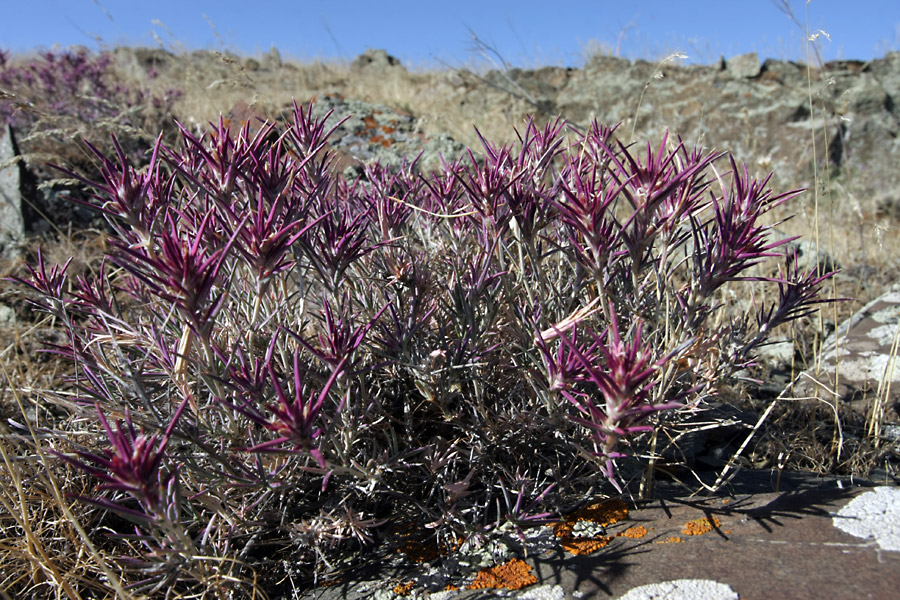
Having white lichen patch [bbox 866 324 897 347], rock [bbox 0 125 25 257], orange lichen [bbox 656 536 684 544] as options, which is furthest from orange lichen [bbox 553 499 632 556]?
rock [bbox 0 125 25 257]

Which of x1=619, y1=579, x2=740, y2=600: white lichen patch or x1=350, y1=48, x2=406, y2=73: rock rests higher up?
x1=350, y1=48, x2=406, y2=73: rock

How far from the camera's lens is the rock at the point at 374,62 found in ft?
42.8

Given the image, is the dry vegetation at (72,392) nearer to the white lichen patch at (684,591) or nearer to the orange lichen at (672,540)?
the orange lichen at (672,540)

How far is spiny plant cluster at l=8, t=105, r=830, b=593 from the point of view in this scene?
A: 1301mm

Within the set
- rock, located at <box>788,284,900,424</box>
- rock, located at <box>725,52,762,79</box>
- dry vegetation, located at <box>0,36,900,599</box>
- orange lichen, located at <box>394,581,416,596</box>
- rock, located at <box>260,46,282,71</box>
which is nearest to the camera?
orange lichen, located at <box>394,581,416,596</box>

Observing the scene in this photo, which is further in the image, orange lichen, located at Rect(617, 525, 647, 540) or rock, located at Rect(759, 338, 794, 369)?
rock, located at Rect(759, 338, 794, 369)

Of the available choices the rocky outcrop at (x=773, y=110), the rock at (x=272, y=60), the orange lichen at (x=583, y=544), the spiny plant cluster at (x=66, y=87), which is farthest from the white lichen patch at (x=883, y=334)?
the rock at (x=272, y=60)

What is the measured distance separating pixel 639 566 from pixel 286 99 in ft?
30.8

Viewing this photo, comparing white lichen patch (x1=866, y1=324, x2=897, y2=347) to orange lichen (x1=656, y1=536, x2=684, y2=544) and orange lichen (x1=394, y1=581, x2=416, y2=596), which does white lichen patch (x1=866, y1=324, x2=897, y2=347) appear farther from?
orange lichen (x1=394, y1=581, x2=416, y2=596)

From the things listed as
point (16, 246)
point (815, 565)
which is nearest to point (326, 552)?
point (815, 565)

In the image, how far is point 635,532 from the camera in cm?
152

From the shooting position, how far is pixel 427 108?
8555 mm

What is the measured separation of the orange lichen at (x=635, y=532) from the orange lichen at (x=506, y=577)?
285 millimetres

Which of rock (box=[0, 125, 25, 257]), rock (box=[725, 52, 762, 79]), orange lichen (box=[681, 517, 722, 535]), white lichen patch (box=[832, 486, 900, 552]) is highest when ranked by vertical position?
rock (box=[725, 52, 762, 79])
